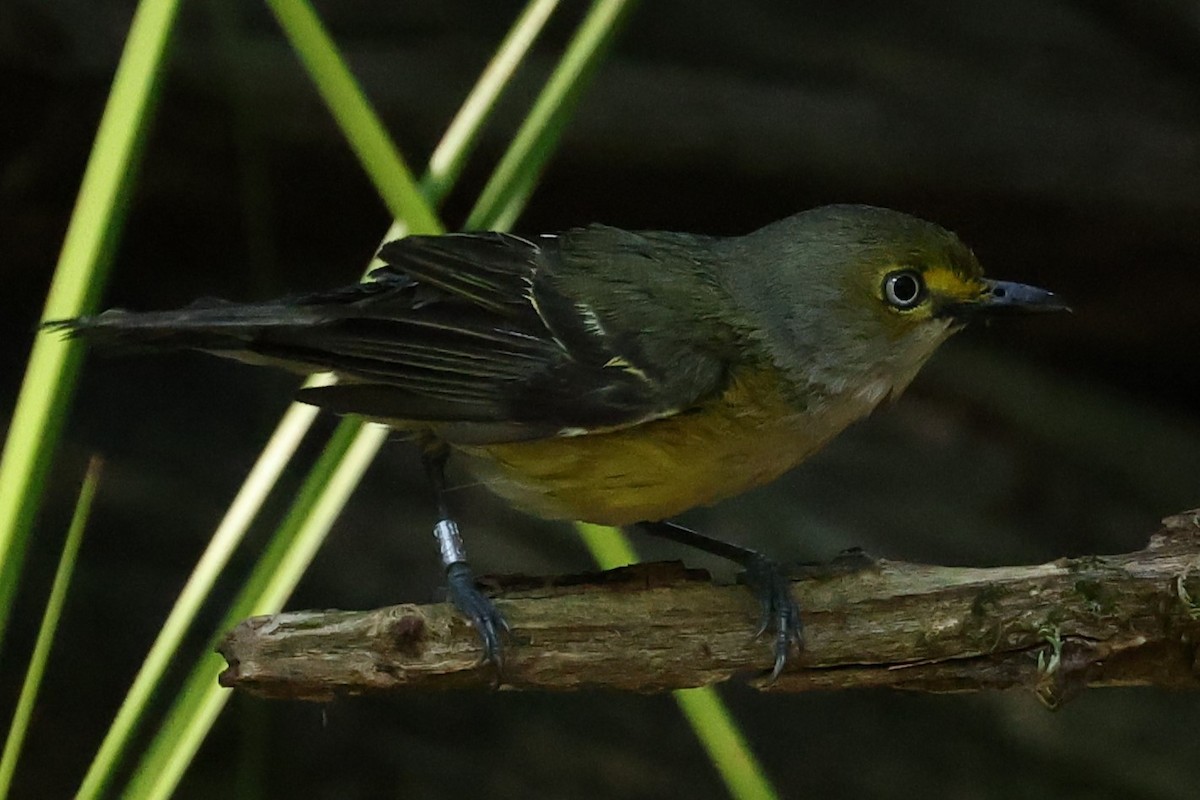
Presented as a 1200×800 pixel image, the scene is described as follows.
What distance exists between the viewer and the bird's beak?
72.2 inches

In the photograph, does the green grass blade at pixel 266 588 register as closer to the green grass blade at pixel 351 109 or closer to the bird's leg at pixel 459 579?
the bird's leg at pixel 459 579

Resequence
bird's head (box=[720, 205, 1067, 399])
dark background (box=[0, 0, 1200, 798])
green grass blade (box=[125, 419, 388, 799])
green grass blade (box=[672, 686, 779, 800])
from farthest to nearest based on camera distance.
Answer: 1. dark background (box=[0, 0, 1200, 798])
2. bird's head (box=[720, 205, 1067, 399])
3. green grass blade (box=[672, 686, 779, 800])
4. green grass blade (box=[125, 419, 388, 799])

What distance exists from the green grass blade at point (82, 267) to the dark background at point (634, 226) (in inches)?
53.8

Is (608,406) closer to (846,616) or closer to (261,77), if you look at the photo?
(846,616)

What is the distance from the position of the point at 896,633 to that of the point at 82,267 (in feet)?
3.21

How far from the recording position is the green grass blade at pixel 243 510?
1.39 meters

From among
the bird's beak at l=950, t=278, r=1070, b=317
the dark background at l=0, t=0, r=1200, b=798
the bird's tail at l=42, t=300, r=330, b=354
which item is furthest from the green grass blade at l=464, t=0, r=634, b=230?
the dark background at l=0, t=0, r=1200, b=798

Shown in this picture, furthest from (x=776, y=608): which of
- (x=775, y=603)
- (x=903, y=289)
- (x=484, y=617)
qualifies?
(x=903, y=289)

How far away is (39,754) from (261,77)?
1.54 meters

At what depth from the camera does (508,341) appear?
1.80 m

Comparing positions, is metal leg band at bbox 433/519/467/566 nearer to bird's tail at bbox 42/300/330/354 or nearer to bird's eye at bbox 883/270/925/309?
bird's tail at bbox 42/300/330/354

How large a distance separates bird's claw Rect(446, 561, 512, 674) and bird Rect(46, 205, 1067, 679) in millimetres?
11

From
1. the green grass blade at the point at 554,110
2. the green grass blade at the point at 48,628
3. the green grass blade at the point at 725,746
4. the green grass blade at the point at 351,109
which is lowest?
the green grass blade at the point at 725,746

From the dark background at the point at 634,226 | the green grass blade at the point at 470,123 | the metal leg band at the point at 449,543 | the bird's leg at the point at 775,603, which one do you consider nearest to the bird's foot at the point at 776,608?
the bird's leg at the point at 775,603
